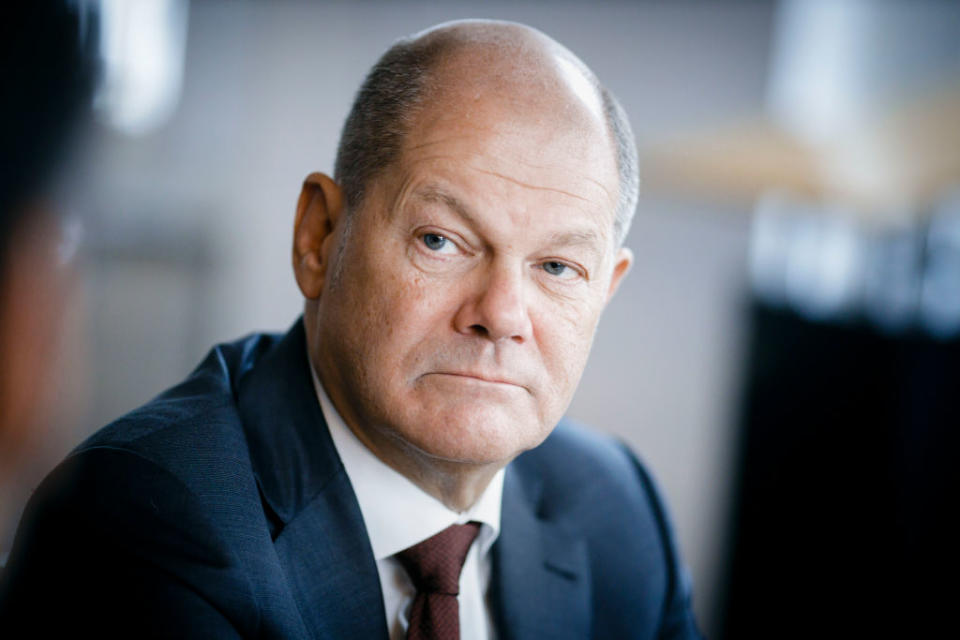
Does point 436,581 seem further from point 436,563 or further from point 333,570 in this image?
point 333,570

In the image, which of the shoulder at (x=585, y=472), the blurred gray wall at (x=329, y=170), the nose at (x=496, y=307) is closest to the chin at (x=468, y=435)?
the nose at (x=496, y=307)

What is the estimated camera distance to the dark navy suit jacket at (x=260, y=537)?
956mm

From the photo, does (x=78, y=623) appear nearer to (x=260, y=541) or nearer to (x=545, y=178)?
(x=260, y=541)

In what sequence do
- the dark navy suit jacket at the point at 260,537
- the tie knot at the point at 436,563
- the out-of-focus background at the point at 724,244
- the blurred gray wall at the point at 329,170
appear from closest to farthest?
the dark navy suit jacket at the point at 260,537
the tie knot at the point at 436,563
the out-of-focus background at the point at 724,244
the blurred gray wall at the point at 329,170

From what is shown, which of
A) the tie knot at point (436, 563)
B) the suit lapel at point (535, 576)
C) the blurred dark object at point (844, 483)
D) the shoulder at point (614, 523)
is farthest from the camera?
the blurred dark object at point (844, 483)

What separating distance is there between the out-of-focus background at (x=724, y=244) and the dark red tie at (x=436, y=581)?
1820 millimetres

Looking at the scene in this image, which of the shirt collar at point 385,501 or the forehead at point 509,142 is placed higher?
the forehead at point 509,142

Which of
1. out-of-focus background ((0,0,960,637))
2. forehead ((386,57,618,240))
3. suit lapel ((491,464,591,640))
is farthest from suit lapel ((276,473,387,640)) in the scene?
out-of-focus background ((0,0,960,637))

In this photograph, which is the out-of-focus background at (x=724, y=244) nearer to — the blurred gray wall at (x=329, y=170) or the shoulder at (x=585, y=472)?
the blurred gray wall at (x=329, y=170)

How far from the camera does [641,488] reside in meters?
1.62

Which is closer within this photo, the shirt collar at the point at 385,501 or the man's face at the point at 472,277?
the man's face at the point at 472,277

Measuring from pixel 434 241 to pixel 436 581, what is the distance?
0.50m

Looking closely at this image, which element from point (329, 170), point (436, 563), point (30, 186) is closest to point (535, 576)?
point (436, 563)

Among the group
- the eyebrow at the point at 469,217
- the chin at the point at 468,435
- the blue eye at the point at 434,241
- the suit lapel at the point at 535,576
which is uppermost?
the eyebrow at the point at 469,217
